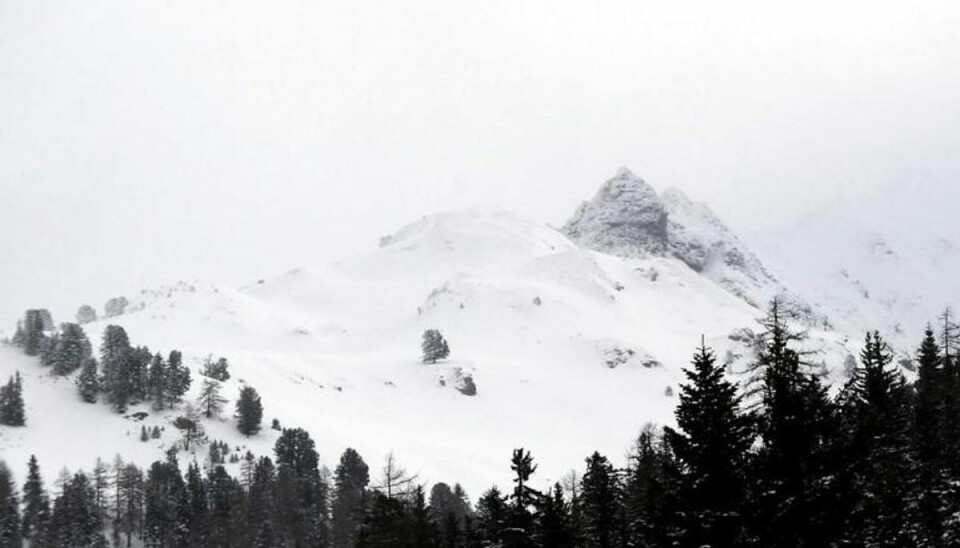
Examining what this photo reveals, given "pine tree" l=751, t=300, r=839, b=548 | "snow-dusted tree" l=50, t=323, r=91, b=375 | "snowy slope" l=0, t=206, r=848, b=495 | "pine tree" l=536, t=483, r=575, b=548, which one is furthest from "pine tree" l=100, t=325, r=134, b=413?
"pine tree" l=751, t=300, r=839, b=548

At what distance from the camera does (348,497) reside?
9662cm

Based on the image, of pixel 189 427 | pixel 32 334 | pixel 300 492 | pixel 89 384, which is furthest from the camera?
pixel 32 334

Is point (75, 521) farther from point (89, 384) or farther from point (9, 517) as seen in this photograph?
point (89, 384)

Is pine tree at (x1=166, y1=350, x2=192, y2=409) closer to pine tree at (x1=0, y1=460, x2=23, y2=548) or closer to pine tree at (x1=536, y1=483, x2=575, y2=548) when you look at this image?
pine tree at (x1=0, y1=460, x2=23, y2=548)

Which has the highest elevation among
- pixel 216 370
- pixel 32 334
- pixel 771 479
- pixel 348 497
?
pixel 32 334

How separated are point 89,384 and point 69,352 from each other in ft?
34.1

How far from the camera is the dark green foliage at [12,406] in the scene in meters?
120

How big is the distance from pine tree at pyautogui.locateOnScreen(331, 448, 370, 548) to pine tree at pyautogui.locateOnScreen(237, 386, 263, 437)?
58.2ft

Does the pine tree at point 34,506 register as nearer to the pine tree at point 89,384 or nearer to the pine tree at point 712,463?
the pine tree at point 89,384

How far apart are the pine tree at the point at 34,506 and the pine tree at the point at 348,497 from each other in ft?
100

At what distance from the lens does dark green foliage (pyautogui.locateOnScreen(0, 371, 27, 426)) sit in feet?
392

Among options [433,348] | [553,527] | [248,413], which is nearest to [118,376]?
[248,413]

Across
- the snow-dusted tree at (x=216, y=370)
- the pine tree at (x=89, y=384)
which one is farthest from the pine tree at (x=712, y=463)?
the snow-dusted tree at (x=216, y=370)

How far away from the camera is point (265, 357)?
168m
